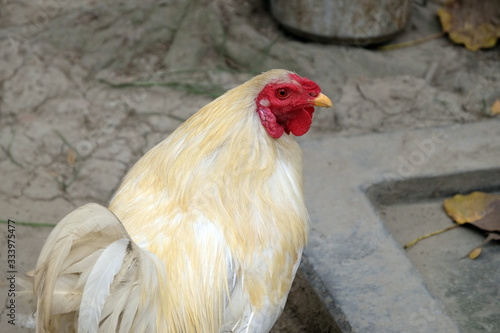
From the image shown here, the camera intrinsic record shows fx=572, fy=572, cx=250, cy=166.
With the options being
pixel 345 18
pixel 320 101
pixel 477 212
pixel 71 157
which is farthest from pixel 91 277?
pixel 345 18

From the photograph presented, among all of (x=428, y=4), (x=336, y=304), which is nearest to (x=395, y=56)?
(x=428, y=4)

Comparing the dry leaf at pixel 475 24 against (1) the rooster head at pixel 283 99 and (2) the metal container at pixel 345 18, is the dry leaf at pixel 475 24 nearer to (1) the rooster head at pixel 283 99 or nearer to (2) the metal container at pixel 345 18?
(2) the metal container at pixel 345 18

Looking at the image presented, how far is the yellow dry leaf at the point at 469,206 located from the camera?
3500 mm

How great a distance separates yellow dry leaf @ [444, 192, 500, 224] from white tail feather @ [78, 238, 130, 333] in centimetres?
242

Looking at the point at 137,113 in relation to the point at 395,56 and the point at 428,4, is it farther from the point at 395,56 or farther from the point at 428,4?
the point at 428,4

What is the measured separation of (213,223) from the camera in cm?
221

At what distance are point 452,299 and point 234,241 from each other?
58.8 inches

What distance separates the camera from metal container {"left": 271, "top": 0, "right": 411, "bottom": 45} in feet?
16.2

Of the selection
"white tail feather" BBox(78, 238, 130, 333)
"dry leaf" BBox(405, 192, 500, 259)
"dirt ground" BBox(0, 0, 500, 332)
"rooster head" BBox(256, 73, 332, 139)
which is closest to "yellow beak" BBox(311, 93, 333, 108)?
"rooster head" BBox(256, 73, 332, 139)

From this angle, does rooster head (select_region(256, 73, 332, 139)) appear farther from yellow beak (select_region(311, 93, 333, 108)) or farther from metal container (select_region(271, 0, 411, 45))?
metal container (select_region(271, 0, 411, 45))

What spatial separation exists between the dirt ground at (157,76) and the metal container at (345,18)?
0.14m

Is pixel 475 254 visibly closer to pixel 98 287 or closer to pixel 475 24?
pixel 98 287

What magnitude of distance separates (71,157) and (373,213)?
2.29 meters

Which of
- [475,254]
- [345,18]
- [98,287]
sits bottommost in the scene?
[475,254]
